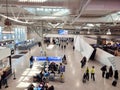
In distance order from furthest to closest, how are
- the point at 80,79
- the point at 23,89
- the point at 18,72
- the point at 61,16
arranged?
the point at 18,72 → the point at 61,16 → the point at 80,79 → the point at 23,89

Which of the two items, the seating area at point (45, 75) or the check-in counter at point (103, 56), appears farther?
the check-in counter at point (103, 56)

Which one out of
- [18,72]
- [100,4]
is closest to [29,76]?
[18,72]

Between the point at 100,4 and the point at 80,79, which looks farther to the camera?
the point at 80,79

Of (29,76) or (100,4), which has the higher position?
(100,4)

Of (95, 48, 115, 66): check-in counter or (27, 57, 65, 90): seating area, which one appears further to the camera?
(95, 48, 115, 66): check-in counter

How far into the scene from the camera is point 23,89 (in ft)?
37.3

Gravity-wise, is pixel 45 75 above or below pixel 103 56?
below

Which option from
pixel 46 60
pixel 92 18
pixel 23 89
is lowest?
pixel 23 89

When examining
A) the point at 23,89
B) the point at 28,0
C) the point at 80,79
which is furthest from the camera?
the point at 80,79

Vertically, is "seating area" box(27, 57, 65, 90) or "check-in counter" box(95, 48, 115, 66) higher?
"check-in counter" box(95, 48, 115, 66)

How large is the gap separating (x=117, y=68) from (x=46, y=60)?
18.7 ft

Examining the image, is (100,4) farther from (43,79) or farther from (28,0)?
(43,79)

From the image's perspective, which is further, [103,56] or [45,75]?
[103,56]

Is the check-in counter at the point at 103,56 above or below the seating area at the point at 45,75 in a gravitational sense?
above
